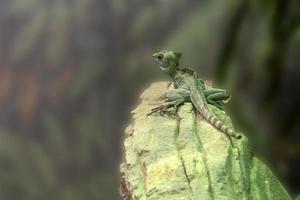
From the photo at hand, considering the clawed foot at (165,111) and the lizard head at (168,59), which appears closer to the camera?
the clawed foot at (165,111)

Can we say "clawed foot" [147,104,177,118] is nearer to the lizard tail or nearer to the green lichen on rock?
the green lichen on rock

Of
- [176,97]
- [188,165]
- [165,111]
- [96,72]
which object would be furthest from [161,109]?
[96,72]

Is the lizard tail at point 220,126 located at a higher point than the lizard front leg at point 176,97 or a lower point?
lower

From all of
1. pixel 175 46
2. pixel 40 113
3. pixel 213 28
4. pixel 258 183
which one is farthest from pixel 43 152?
pixel 258 183

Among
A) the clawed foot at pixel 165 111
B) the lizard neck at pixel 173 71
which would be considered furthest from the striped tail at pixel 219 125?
the lizard neck at pixel 173 71

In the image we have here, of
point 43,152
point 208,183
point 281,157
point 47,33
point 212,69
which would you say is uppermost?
point 47,33

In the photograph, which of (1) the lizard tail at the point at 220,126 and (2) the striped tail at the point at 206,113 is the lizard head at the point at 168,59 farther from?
(1) the lizard tail at the point at 220,126

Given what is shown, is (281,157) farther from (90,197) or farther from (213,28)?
(90,197)

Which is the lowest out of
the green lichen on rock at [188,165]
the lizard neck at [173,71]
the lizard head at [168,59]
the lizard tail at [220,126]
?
the green lichen on rock at [188,165]
